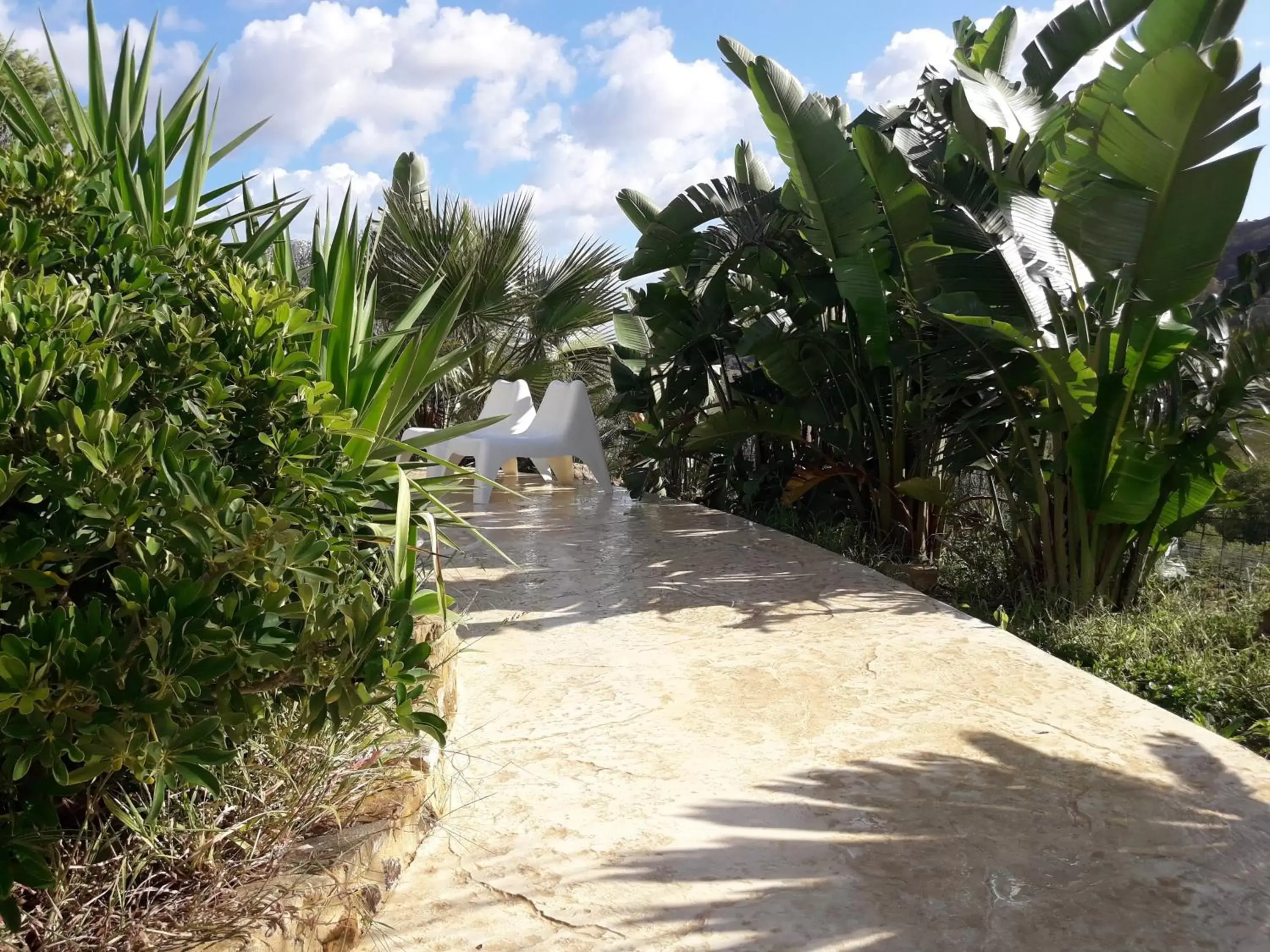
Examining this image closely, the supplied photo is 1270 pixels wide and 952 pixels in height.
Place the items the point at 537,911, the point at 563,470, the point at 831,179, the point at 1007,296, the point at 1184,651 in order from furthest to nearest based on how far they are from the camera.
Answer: the point at 563,470
the point at 831,179
the point at 1007,296
the point at 1184,651
the point at 537,911

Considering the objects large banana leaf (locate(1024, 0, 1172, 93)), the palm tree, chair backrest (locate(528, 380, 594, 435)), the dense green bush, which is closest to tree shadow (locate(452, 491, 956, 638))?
chair backrest (locate(528, 380, 594, 435))

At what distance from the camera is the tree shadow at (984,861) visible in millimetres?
1854

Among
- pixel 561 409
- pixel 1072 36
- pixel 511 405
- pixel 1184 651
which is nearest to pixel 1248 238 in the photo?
pixel 1072 36

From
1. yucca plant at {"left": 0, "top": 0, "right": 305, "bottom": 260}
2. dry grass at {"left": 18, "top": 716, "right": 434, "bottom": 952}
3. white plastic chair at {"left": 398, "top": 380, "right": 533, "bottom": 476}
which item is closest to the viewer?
dry grass at {"left": 18, "top": 716, "right": 434, "bottom": 952}

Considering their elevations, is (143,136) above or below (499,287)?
below

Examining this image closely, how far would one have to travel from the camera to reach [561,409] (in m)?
8.47

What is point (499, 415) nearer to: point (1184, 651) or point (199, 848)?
point (1184, 651)

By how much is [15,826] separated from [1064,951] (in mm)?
1772

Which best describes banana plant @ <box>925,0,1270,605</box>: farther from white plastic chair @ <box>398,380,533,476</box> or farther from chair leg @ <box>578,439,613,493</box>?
white plastic chair @ <box>398,380,533,476</box>

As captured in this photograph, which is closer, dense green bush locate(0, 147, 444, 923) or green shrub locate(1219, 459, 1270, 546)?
dense green bush locate(0, 147, 444, 923)

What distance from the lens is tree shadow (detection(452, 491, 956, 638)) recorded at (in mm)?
4191

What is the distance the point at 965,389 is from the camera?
218 inches

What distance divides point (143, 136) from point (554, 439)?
560 cm

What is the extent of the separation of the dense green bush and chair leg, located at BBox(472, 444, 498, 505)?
5.75 m
